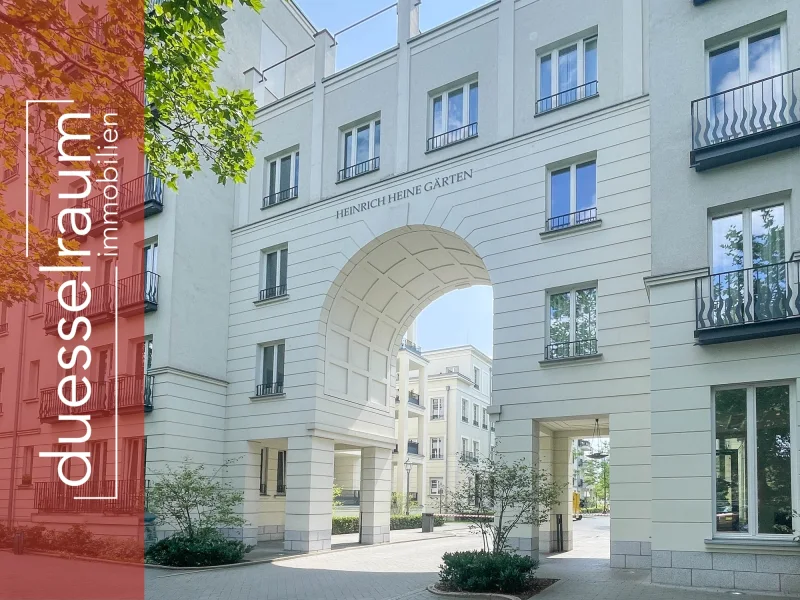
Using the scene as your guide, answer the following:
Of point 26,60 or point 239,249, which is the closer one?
point 26,60

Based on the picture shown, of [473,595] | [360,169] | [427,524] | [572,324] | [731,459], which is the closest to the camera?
[731,459]

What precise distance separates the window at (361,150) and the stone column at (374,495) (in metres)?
8.91

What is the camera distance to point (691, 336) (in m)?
14.0

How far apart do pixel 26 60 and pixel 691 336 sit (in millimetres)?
11671

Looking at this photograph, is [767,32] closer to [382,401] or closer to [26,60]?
[26,60]

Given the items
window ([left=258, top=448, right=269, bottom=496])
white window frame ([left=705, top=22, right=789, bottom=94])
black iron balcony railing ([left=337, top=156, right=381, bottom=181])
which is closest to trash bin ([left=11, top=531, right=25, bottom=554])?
window ([left=258, top=448, right=269, bottom=496])

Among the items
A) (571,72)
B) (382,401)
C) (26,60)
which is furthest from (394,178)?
(26,60)

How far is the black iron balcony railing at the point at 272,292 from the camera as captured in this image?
2441 cm

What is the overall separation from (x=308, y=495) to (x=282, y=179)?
1008 cm

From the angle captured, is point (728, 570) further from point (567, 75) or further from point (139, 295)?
point (139, 295)

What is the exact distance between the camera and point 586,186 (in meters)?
18.8

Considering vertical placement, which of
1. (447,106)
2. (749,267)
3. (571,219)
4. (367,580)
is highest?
(447,106)

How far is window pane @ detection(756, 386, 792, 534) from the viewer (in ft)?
41.4

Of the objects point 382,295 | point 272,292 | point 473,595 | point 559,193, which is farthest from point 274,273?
point 473,595
